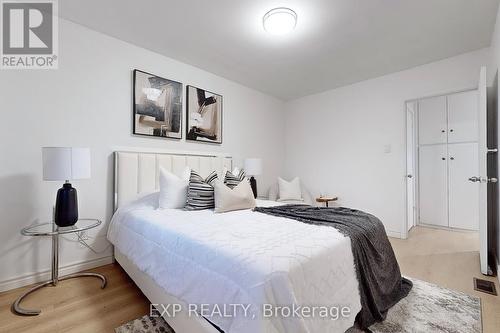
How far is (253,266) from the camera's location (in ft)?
3.31

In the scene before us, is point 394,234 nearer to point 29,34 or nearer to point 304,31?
point 304,31

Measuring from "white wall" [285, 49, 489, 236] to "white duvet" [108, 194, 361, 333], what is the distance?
2532 mm

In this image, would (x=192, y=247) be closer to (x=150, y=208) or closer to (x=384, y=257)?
(x=150, y=208)

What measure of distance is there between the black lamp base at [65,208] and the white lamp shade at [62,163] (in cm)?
17

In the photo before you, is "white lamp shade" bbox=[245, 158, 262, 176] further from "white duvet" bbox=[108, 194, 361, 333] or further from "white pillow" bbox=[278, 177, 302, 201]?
"white duvet" bbox=[108, 194, 361, 333]

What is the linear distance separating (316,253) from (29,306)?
2.12 meters

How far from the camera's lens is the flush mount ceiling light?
81.4 inches

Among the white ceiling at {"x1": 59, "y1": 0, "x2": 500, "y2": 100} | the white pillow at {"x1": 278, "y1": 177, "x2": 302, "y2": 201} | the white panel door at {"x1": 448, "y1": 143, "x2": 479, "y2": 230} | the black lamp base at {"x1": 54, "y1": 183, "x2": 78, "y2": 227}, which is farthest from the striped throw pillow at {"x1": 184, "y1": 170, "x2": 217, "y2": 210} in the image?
the white panel door at {"x1": 448, "y1": 143, "x2": 479, "y2": 230}

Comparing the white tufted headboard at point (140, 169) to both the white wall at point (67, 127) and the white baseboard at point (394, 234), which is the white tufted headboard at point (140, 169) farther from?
the white baseboard at point (394, 234)

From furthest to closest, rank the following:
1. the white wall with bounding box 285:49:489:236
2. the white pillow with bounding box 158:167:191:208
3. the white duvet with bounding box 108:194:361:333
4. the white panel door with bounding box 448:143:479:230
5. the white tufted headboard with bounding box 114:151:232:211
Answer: the white panel door with bounding box 448:143:479:230
the white wall with bounding box 285:49:489:236
the white tufted headboard with bounding box 114:151:232:211
the white pillow with bounding box 158:167:191:208
the white duvet with bounding box 108:194:361:333

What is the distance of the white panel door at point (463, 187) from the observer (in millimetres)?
3792

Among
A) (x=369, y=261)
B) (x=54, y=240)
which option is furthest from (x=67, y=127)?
(x=369, y=261)

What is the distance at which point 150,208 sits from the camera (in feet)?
7.34

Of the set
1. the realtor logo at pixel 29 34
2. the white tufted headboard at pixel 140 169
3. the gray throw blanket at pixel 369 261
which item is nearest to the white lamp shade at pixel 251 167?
the white tufted headboard at pixel 140 169
